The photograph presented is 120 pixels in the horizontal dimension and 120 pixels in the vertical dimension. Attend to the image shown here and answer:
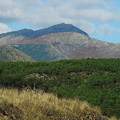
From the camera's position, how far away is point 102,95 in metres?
33.2

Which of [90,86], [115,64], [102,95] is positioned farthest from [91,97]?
[115,64]

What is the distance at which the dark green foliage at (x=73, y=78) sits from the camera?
3319 centimetres

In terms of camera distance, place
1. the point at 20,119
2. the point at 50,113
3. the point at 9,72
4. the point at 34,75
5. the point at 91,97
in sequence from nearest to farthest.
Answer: the point at 20,119
the point at 50,113
the point at 91,97
the point at 34,75
the point at 9,72

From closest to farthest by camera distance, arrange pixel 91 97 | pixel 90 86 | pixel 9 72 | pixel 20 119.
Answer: pixel 20 119, pixel 91 97, pixel 90 86, pixel 9 72

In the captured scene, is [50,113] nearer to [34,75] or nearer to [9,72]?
[34,75]

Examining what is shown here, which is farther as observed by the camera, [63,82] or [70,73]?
[70,73]

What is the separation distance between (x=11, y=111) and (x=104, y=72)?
2635 centimetres

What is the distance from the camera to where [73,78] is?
39562mm

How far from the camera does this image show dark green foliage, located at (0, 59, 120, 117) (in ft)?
109

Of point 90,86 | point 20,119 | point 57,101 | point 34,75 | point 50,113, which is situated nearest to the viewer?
point 20,119

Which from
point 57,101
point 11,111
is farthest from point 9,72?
point 11,111

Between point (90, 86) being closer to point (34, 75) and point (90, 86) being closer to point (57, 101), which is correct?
point (34, 75)

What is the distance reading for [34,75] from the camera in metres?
41.1

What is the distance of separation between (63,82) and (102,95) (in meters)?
6.00
